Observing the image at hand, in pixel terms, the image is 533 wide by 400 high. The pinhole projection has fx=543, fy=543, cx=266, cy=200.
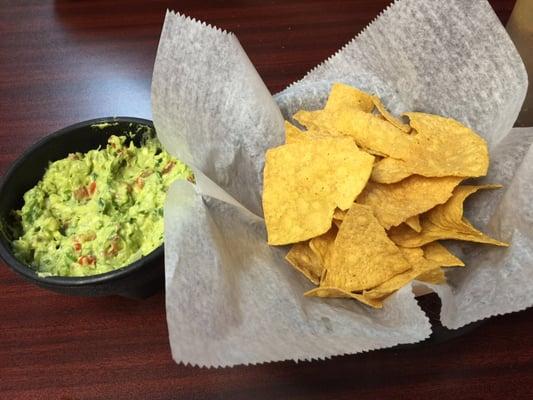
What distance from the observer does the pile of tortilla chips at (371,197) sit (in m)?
0.87

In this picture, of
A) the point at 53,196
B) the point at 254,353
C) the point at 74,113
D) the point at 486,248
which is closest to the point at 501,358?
the point at 486,248

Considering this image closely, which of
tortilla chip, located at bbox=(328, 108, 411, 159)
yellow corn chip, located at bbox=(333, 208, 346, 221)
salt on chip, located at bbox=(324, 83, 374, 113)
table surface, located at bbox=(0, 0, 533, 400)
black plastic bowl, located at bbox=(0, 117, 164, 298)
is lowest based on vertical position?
table surface, located at bbox=(0, 0, 533, 400)

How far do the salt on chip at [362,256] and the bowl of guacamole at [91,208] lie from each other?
0.29 m

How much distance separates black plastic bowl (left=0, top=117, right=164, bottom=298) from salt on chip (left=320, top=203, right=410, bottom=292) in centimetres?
29

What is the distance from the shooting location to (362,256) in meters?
0.87

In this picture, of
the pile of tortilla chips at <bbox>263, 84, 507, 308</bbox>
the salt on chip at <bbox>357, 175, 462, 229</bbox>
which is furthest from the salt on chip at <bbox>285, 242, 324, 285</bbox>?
the salt on chip at <bbox>357, 175, 462, 229</bbox>

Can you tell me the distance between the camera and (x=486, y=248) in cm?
89

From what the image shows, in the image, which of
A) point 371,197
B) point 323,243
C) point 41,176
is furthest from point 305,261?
point 41,176

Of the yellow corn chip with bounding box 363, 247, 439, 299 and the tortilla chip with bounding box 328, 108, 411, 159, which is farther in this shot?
the tortilla chip with bounding box 328, 108, 411, 159

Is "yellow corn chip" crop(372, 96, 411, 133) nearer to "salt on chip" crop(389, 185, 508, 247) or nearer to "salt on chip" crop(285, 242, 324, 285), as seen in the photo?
"salt on chip" crop(389, 185, 508, 247)

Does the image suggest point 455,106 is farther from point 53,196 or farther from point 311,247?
point 53,196

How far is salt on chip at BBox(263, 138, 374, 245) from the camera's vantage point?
91 cm

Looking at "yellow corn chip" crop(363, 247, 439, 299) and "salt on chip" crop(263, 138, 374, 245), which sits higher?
"salt on chip" crop(263, 138, 374, 245)

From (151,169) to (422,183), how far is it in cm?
49
